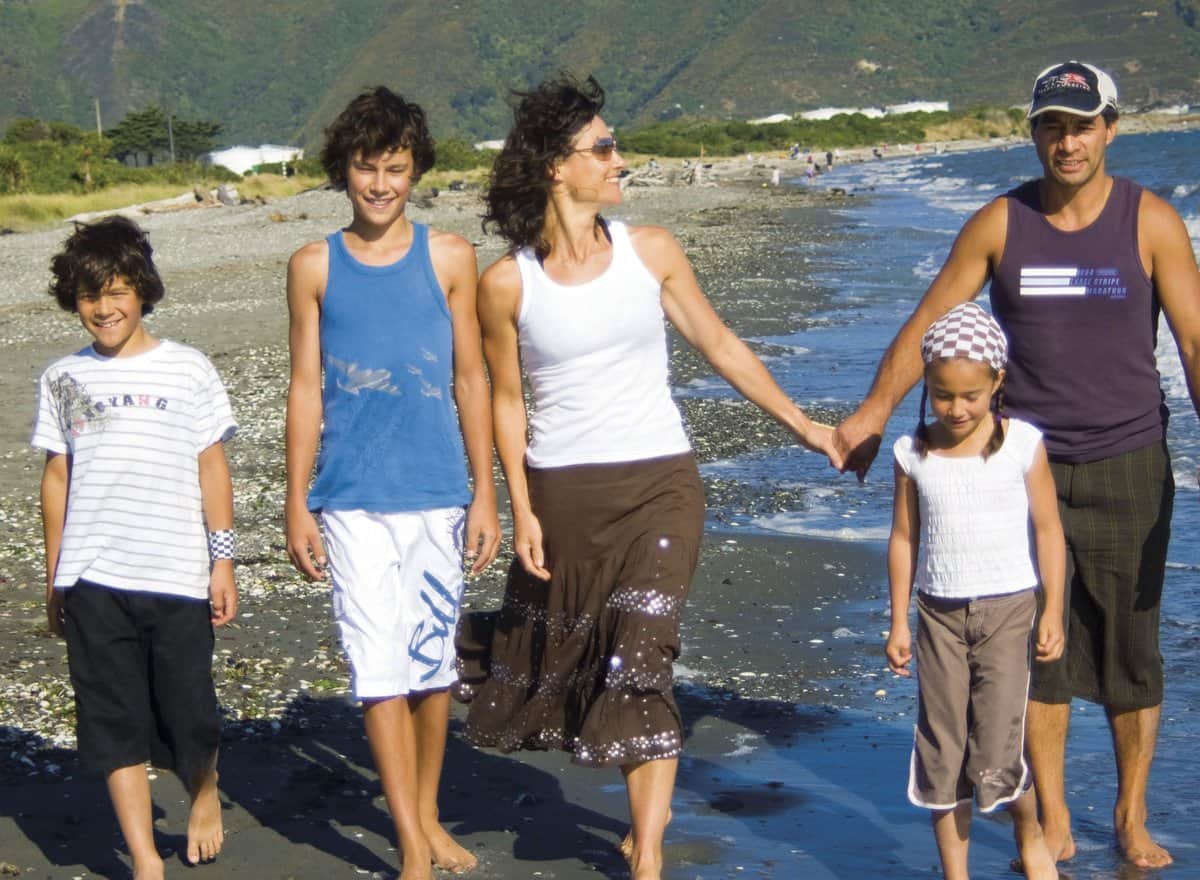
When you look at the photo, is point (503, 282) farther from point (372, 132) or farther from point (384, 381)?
point (372, 132)

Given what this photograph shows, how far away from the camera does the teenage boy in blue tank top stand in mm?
4340

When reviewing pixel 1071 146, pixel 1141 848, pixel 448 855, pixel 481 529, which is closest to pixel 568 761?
pixel 448 855

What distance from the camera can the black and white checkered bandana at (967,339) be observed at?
4000 millimetres

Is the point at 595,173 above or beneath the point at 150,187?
Result: beneath

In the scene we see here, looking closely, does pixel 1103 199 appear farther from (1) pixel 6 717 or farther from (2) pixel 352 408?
(1) pixel 6 717

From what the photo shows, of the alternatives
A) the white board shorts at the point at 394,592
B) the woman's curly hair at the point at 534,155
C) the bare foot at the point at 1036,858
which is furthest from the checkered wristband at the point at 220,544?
the bare foot at the point at 1036,858

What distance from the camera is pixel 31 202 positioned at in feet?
141

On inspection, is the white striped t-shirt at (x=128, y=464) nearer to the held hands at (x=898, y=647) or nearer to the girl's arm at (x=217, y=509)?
the girl's arm at (x=217, y=509)

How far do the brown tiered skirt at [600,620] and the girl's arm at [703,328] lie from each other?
0.98 feet

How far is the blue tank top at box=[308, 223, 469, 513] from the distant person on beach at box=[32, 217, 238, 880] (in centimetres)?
31

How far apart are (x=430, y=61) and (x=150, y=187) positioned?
479 ft

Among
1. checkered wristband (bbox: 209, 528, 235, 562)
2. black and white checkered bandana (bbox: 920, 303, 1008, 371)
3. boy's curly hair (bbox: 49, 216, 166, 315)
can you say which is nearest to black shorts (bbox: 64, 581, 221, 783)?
checkered wristband (bbox: 209, 528, 235, 562)

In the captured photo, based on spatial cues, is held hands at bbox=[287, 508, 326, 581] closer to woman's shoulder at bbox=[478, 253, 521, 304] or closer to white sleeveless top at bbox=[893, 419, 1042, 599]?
woman's shoulder at bbox=[478, 253, 521, 304]

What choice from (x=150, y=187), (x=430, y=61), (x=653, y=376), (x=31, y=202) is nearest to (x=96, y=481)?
(x=653, y=376)
